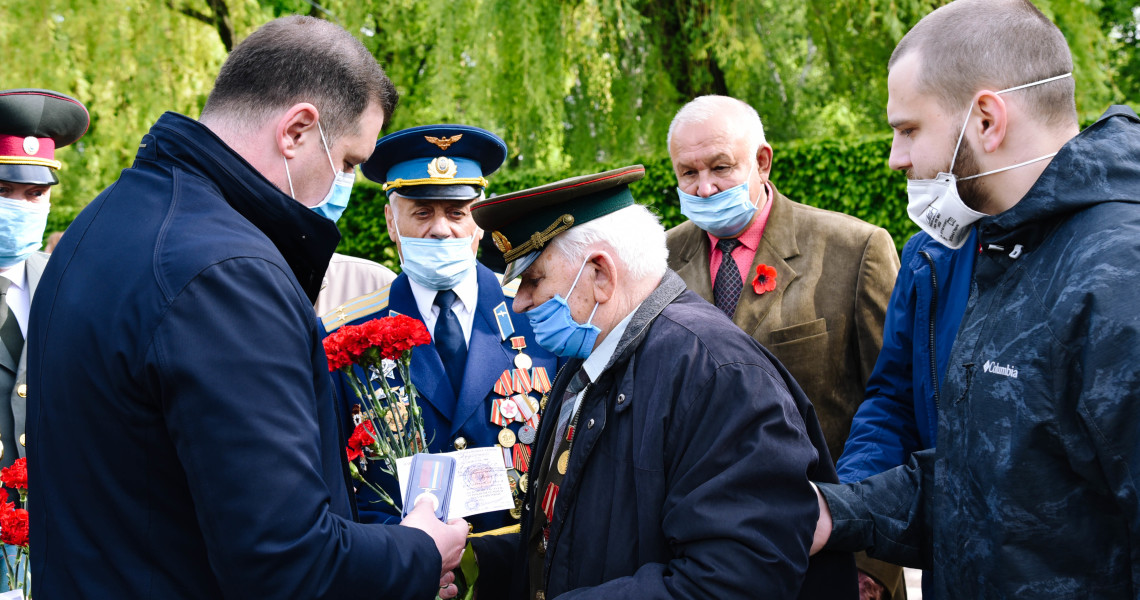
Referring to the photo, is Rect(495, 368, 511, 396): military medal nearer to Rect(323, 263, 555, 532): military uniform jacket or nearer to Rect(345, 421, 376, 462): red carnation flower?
Rect(323, 263, 555, 532): military uniform jacket

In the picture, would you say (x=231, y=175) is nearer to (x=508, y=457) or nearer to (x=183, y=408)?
(x=183, y=408)

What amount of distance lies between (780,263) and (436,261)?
1.44 m

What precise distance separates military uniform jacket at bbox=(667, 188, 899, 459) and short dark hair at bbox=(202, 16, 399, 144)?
2.08 m

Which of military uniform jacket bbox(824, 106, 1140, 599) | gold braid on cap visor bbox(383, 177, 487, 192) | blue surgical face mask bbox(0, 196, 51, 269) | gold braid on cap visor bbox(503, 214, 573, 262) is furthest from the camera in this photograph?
blue surgical face mask bbox(0, 196, 51, 269)

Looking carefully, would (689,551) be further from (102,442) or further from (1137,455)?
(102,442)

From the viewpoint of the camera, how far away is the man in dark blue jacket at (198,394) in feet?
5.23

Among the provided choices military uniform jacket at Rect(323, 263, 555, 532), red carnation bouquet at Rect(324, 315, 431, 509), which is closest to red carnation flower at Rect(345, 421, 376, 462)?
red carnation bouquet at Rect(324, 315, 431, 509)

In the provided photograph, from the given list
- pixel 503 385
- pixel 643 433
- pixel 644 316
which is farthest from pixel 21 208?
pixel 643 433

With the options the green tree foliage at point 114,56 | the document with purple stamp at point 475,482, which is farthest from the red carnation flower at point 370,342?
the green tree foliage at point 114,56

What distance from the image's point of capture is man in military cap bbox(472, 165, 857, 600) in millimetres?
1850

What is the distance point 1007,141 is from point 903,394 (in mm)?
1013

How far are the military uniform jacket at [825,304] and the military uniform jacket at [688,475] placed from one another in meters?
1.28

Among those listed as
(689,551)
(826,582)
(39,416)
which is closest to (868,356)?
(826,582)

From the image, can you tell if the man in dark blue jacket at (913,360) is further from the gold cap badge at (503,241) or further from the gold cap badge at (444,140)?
the gold cap badge at (444,140)
